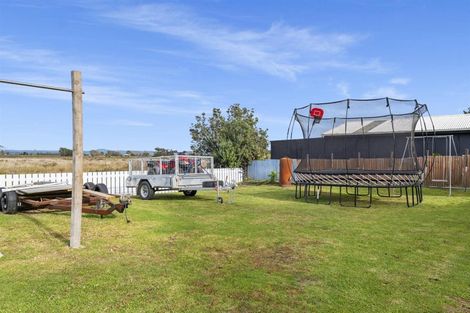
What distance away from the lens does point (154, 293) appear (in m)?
4.23

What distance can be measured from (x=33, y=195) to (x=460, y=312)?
31.2 feet

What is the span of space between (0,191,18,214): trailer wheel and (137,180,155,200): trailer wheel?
5.03 meters

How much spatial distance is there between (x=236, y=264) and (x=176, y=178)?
822 cm

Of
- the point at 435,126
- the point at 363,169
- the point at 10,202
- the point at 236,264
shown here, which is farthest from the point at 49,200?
the point at 435,126

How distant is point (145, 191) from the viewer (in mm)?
14414

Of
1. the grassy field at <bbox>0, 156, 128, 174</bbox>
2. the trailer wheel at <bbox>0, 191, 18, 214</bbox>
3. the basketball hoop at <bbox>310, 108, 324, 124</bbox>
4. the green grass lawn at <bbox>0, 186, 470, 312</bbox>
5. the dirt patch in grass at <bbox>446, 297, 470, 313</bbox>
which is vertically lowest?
the dirt patch in grass at <bbox>446, 297, 470, 313</bbox>

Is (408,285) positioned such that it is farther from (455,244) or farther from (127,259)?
(127,259)

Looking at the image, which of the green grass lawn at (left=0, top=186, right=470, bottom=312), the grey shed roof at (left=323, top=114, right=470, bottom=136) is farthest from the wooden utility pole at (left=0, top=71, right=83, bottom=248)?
the grey shed roof at (left=323, top=114, right=470, bottom=136)

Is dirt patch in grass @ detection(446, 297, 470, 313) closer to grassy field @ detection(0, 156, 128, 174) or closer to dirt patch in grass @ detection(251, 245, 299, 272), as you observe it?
dirt patch in grass @ detection(251, 245, 299, 272)

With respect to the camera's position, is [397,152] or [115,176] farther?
[397,152]

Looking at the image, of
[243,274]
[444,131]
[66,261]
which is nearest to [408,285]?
[243,274]

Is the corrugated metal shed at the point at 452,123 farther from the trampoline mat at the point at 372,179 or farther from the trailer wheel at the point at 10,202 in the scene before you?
the trailer wheel at the point at 10,202

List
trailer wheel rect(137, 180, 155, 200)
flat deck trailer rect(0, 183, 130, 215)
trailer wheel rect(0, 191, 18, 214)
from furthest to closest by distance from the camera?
trailer wheel rect(137, 180, 155, 200)
trailer wheel rect(0, 191, 18, 214)
flat deck trailer rect(0, 183, 130, 215)

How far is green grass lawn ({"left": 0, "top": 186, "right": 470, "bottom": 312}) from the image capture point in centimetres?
401
